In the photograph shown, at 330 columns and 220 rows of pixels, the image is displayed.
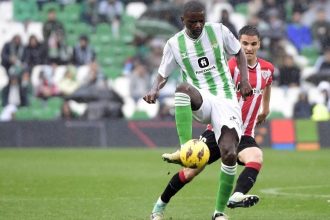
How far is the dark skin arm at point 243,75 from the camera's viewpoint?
9406 millimetres

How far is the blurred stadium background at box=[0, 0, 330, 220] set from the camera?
21.0m

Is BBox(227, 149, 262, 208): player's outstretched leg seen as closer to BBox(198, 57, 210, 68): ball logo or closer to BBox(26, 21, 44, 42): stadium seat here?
BBox(198, 57, 210, 68): ball logo

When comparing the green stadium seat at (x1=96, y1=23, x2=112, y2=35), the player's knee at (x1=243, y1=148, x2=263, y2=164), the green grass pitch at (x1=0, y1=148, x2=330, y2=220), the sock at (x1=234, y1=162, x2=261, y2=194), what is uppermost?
the green stadium seat at (x1=96, y1=23, x2=112, y2=35)

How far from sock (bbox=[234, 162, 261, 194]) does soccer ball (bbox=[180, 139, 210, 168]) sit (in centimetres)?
68

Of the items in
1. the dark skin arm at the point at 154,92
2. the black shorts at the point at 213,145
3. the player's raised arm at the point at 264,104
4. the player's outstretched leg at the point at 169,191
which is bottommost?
the player's outstretched leg at the point at 169,191

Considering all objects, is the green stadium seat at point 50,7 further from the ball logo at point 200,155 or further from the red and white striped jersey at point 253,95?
the ball logo at point 200,155

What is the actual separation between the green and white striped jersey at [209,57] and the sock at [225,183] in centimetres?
72

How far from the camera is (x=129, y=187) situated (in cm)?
1463

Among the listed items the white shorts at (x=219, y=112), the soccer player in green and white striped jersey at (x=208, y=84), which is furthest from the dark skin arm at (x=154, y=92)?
the white shorts at (x=219, y=112)

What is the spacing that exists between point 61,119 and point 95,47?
518cm

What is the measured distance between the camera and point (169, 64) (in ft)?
32.1

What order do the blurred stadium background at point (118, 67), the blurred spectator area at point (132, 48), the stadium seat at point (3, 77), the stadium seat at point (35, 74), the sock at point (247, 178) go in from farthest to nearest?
1. the stadium seat at point (3, 77)
2. the stadium seat at point (35, 74)
3. the blurred spectator area at point (132, 48)
4. the blurred stadium background at point (118, 67)
5. the sock at point (247, 178)

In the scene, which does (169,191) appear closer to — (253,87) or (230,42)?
(253,87)

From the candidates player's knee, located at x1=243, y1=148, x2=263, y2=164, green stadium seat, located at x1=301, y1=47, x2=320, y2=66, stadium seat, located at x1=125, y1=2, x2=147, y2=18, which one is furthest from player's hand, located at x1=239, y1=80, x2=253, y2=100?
stadium seat, located at x1=125, y1=2, x2=147, y2=18
